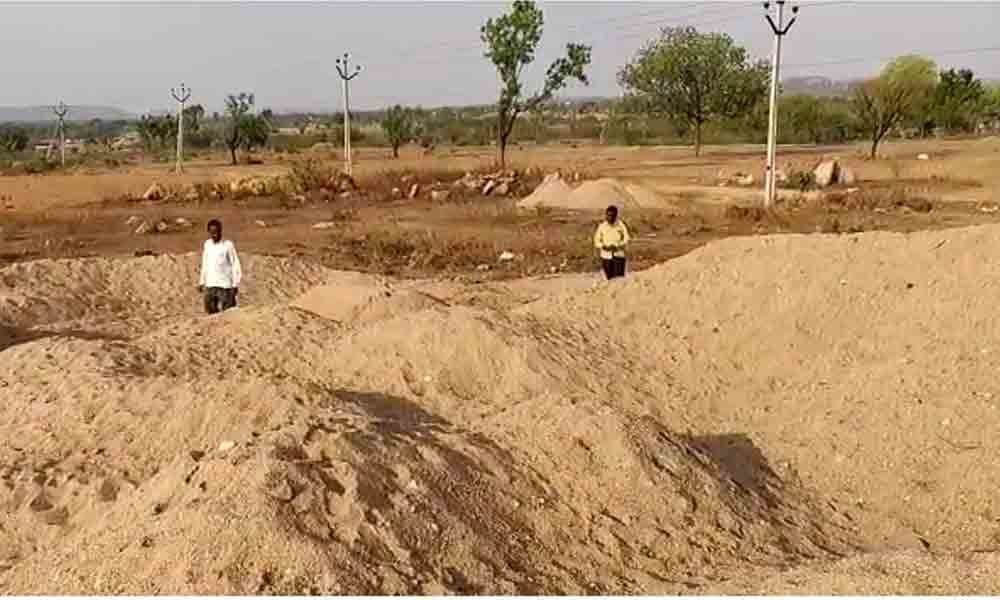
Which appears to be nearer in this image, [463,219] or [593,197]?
[463,219]

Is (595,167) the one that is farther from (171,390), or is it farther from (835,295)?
(171,390)

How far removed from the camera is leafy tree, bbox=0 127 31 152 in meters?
53.0

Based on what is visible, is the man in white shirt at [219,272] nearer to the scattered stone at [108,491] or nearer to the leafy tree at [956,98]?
the scattered stone at [108,491]

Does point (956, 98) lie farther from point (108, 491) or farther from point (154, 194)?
point (108, 491)

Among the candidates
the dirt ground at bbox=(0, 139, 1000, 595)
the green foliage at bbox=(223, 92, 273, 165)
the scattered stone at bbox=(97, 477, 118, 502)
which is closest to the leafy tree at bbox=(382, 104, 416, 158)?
the green foliage at bbox=(223, 92, 273, 165)

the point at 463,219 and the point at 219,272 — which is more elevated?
the point at 219,272

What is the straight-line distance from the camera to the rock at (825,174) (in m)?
28.6

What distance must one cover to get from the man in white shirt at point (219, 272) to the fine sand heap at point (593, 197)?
14.1 meters

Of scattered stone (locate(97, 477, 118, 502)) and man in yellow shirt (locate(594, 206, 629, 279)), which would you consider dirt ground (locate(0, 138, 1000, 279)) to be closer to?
man in yellow shirt (locate(594, 206, 629, 279))

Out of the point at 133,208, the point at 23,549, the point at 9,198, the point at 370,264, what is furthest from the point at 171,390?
the point at 9,198

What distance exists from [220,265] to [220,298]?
455 mm

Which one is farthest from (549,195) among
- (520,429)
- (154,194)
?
(520,429)

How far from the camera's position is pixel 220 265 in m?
10.5

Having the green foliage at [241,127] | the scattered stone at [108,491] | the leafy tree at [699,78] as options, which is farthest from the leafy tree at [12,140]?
the scattered stone at [108,491]
